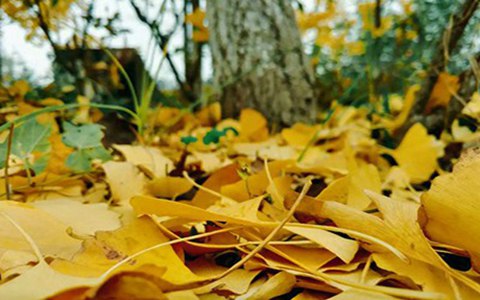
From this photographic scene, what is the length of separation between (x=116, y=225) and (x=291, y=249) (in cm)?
19

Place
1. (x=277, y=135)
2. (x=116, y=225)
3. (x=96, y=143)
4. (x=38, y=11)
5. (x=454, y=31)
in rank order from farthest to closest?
1. (x=277, y=135)
2. (x=38, y=11)
3. (x=454, y=31)
4. (x=96, y=143)
5. (x=116, y=225)

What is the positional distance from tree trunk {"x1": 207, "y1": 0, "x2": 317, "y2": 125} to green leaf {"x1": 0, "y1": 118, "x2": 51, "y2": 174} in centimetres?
82

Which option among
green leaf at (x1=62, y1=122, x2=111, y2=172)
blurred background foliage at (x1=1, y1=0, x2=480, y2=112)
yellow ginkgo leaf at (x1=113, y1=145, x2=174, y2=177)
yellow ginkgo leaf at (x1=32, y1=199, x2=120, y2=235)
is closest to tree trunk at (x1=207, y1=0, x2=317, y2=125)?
blurred background foliage at (x1=1, y1=0, x2=480, y2=112)

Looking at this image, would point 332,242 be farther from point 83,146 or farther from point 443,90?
point 443,90

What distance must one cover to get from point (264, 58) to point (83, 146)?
0.85 meters

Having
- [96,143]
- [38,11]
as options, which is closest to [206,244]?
[96,143]

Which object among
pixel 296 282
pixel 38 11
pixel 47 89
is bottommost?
pixel 296 282

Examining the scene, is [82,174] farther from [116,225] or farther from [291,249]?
[291,249]

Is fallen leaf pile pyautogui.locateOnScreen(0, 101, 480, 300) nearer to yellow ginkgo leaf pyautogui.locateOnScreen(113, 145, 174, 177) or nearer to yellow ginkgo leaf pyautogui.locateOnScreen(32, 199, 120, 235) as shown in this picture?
yellow ginkgo leaf pyautogui.locateOnScreen(32, 199, 120, 235)

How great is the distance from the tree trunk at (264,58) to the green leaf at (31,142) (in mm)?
818

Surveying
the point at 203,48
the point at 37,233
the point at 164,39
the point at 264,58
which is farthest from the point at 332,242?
the point at 203,48

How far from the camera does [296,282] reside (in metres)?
0.37

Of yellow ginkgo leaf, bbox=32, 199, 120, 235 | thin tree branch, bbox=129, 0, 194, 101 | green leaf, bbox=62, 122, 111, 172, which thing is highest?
thin tree branch, bbox=129, 0, 194, 101

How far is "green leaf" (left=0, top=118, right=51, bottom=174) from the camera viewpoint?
62cm
